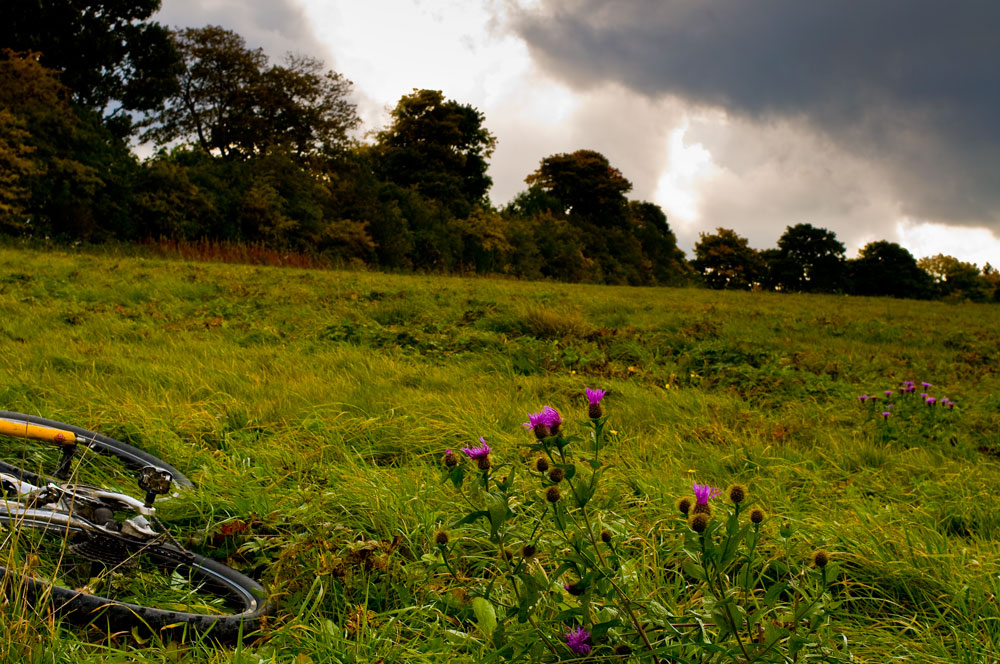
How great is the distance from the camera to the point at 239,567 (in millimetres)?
2084

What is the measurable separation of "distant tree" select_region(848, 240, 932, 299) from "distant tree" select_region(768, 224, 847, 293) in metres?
1.02

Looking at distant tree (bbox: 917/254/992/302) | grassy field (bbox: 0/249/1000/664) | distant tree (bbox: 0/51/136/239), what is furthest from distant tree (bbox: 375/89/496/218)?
distant tree (bbox: 917/254/992/302)

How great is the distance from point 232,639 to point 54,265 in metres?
9.52

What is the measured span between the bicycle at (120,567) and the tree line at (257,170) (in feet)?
55.7

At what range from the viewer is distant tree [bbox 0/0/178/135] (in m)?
20.4

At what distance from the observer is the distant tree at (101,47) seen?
20.4 metres

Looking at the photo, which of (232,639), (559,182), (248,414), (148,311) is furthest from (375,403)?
(559,182)

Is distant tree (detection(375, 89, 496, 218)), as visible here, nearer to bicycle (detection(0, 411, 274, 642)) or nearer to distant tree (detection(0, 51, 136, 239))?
distant tree (detection(0, 51, 136, 239))

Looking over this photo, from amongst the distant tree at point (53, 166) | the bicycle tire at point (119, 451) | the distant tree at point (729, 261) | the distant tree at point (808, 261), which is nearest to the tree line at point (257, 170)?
the distant tree at point (53, 166)

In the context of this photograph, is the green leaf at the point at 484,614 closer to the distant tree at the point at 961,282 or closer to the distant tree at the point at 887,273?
the distant tree at the point at 887,273

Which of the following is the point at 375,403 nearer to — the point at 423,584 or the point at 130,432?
the point at 130,432

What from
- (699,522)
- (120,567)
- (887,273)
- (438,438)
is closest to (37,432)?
(120,567)

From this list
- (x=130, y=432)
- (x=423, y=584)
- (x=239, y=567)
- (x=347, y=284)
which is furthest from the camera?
(x=347, y=284)

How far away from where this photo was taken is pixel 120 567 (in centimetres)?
192
